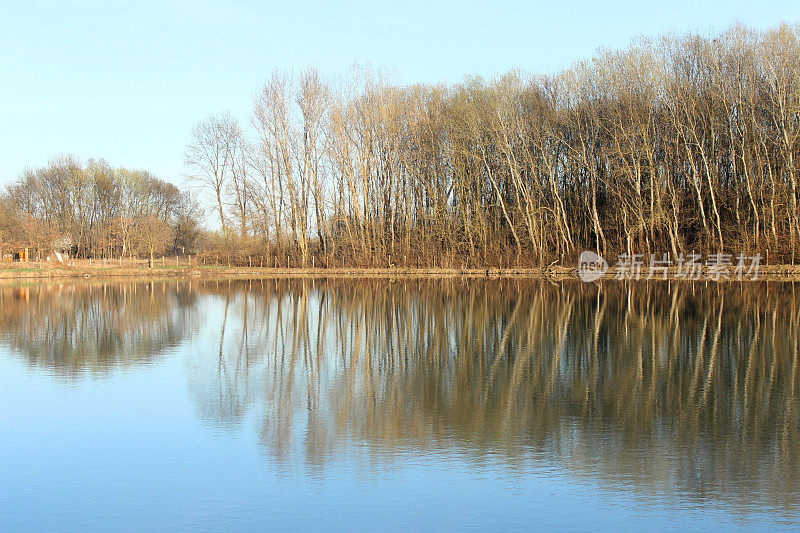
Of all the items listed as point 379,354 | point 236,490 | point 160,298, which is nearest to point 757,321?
point 379,354

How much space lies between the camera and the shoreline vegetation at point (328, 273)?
38.8m

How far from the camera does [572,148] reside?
43.6 m

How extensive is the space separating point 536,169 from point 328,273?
1684 centimetres

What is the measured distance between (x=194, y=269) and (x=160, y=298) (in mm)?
23701

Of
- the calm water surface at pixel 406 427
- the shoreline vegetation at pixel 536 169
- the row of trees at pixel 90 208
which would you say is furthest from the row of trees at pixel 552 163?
the calm water surface at pixel 406 427

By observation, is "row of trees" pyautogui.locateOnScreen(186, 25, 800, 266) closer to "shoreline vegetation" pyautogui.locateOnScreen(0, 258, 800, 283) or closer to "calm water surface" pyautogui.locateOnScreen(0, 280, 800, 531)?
"shoreline vegetation" pyautogui.locateOnScreen(0, 258, 800, 283)

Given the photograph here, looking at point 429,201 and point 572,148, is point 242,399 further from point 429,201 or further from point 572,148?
point 429,201

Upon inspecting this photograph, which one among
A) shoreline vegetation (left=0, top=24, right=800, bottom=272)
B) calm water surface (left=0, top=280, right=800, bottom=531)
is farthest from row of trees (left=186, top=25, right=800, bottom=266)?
calm water surface (left=0, top=280, right=800, bottom=531)
